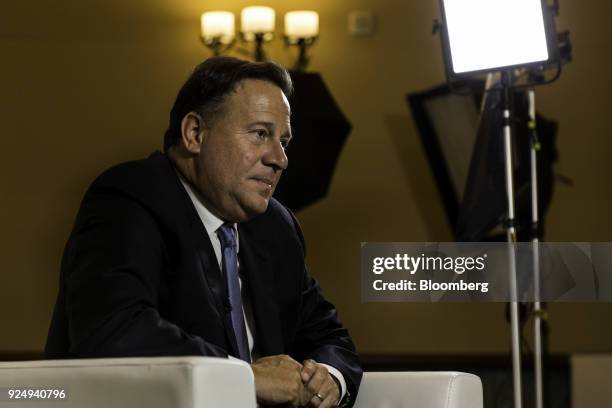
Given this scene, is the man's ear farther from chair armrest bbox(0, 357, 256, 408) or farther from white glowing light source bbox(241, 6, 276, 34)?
white glowing light source bbox(241, 6, 276, 34)

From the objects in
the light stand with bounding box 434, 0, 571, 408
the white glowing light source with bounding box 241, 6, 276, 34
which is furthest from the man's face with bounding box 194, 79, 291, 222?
the white glowing light source with bounding box 241, 6, 276, 34

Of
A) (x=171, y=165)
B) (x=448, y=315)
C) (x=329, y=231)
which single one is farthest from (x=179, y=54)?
(x=171, y=165)

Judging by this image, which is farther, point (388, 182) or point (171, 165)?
point (388, 182)

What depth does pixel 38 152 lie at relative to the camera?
6402 millimetres

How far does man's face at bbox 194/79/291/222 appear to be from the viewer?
220 cm

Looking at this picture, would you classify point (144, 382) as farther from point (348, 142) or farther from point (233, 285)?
point (348, 142)

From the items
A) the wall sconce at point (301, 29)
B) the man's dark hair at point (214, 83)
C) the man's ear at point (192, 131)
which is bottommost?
the man's ear at point (192, 131)

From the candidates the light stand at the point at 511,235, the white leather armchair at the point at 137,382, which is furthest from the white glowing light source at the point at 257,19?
the white leather armchair at the point at 137,382

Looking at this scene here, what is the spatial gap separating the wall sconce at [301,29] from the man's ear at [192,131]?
3.97 m

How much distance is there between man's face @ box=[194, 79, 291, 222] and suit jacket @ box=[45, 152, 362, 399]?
3.0 inches

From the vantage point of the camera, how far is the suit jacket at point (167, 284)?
6.06 ft

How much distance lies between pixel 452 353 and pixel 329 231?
104 centimetres

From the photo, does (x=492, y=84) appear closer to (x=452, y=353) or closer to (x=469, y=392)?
(x=452, y=353)

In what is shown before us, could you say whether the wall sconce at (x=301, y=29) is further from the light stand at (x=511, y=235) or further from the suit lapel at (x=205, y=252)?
the suit lapel at (x=205, y=252)
